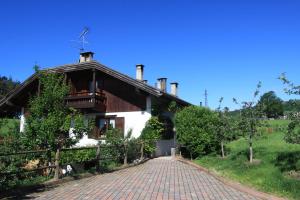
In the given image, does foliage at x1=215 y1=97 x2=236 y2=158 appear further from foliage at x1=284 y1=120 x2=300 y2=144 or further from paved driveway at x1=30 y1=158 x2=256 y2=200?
foliage at x1=284 y1=120 x2=300 y2=144

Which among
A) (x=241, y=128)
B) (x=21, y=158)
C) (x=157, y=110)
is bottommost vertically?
(x=21, y=158)

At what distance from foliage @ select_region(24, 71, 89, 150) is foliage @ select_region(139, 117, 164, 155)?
31.2 feet

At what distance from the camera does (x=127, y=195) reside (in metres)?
11.1

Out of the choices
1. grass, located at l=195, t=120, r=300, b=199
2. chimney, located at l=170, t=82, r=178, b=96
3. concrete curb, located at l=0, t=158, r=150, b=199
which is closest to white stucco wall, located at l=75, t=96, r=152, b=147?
grass, located at l=195, t=120, r=300, b=199

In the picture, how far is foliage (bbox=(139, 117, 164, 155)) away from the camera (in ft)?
81.6

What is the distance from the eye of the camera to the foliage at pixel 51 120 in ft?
47.2

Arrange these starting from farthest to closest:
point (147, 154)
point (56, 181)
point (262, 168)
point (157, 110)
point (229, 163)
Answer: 1. point (157, 110)
2. point (147, 154)
3. point (229, 163)
4. point (262, 168)
5. point (56, 181)

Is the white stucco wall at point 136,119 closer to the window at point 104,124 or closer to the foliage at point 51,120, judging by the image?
the window at point 104,124

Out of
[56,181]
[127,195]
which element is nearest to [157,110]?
[56,181]

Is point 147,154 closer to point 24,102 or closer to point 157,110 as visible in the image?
point 157,110

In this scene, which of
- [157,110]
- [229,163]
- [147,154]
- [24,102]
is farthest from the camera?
[24,102]

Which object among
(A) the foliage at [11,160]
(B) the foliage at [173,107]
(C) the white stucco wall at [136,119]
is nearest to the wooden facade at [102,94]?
(C) the white stucco wall at [136,119]

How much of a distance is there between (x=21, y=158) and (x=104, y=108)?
1505cm

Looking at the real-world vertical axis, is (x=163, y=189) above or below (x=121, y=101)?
below
